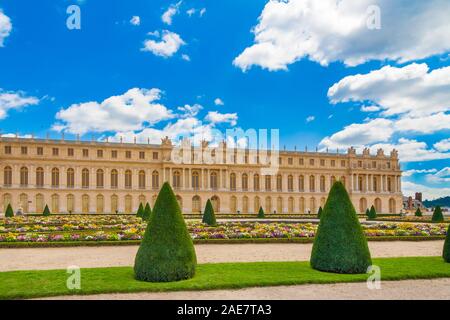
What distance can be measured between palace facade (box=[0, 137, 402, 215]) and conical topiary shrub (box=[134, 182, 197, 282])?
45623mm

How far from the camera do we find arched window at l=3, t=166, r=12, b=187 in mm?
50997

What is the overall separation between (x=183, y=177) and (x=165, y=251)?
163ft

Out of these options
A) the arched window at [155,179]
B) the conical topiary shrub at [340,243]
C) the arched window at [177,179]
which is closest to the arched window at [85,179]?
the arched window at [155,179]

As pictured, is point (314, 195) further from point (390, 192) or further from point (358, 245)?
point (358, 245)

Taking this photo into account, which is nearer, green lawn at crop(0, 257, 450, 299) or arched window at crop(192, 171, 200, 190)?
green lawn at crop(0, 257, 450, 299)

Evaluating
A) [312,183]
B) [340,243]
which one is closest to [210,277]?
[340,243]

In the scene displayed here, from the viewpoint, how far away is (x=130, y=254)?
14.9 meters

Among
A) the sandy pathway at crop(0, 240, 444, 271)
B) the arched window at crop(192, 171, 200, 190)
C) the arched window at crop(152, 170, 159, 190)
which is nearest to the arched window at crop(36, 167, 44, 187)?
the arched window at crop(152, 170, 159, 190)

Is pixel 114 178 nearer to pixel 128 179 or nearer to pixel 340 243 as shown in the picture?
pixel 128 179

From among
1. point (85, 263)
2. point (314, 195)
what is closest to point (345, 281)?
point (85, 263)

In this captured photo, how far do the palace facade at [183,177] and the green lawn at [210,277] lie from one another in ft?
146

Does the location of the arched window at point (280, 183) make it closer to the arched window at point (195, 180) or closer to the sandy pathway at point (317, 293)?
the arched window at point (195, 180)

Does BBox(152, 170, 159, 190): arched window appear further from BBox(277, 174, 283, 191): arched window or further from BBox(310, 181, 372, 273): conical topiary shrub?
BBox(310, 181, 372, 273): conical topiary shrub

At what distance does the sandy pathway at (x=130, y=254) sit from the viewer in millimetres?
12711
